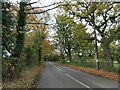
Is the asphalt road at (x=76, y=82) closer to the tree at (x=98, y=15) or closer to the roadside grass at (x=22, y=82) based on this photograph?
the roadside grass at (x=22, y=82)

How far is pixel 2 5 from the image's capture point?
1545 cm

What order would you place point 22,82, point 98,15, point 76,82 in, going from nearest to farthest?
point 22,82
point 76,82
point 98,15

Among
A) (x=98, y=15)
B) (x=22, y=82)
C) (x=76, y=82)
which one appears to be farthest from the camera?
(x=98, y=15)

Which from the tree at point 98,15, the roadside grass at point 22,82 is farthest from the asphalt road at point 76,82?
the tree at point 98,15

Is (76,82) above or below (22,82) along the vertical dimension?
below

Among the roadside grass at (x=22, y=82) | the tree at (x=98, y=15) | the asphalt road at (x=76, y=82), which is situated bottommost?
the asphalt road at (x=76, y=82)

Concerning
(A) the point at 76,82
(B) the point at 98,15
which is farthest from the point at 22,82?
(B) the point at 98,15

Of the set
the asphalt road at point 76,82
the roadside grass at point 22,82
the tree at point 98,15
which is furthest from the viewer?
the tree at point 98,15

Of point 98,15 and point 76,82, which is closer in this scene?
point 76,82

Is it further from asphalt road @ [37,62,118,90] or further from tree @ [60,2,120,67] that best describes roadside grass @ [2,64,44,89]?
tree @ [60,2,120,67]

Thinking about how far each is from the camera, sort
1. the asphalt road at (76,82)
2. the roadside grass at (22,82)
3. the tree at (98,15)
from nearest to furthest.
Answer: the roadside grass at (22,82), the asphalt road at (76,82), the tree at (98,15)

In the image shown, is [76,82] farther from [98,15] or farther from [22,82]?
[98,15]

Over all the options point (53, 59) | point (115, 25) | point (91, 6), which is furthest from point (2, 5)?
point (53, 59)

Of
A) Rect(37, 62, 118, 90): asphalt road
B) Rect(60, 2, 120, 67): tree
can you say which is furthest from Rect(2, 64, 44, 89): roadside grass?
Rect(60, 2, 120, 67): tree
